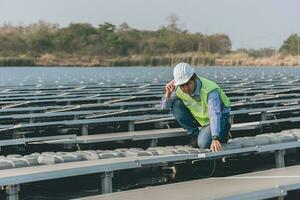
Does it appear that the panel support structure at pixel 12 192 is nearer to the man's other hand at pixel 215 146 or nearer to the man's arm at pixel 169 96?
A: the man's other hand at pixel 215 146

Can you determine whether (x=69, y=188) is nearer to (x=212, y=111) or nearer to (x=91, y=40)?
(x=212, y=111)

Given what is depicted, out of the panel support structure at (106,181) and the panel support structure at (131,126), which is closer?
the panel support structure at (106,181)

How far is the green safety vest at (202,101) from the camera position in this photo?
591 cm

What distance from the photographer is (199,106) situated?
6.14m

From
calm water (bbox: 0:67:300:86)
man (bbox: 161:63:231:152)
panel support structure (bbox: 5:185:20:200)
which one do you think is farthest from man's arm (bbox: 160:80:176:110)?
calm water (bbox: 0:67:300:86)

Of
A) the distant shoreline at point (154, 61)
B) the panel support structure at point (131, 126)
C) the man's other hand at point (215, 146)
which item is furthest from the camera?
the distant shoreline at point (154, 61)

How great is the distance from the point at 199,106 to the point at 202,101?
0.44 feet

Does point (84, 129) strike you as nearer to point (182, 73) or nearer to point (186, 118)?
point (186, 118)

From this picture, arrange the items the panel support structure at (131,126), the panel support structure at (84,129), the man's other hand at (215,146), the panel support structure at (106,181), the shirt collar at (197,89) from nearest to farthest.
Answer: the panel support structure at (106,181) < the man's other hand at (215,146) < the shirt collar at (197,89) < the panel support structure at (84,129) < the panel support structure at (131,126)

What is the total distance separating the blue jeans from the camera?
6062 mm

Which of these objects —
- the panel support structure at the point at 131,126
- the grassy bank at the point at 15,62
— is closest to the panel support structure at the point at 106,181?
the panel support structure at the point at 131,126

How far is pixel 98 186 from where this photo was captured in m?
5.61

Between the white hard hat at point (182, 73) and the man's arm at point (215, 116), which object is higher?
the white hard hat at point (182, 73)

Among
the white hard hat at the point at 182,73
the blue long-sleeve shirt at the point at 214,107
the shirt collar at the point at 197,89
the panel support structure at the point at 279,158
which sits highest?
the white hard hat at the point at 182,73
